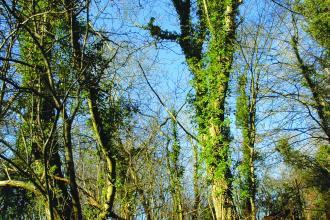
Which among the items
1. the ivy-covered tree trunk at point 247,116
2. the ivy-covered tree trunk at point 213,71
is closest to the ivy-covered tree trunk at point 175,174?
the ivy-covered tree trunk at point 247,116

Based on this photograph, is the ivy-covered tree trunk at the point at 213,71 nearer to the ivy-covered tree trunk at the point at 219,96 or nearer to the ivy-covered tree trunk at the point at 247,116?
the ivy-covered tree trunk at the point at 219,96

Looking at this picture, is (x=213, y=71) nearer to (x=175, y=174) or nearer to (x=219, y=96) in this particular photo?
(x=219, y=96)

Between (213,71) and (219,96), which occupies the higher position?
(213,71)

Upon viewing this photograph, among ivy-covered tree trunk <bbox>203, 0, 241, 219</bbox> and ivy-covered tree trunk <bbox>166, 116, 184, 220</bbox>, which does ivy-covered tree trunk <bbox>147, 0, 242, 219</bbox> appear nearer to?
ivy-covered tree trunk <bbox>203, 0, 241, 219</bbox>

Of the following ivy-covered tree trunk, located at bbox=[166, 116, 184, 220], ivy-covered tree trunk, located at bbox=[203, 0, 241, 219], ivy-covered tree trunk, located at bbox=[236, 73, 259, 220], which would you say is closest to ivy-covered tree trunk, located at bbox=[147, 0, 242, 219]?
ivy-covered tree trunk, located at bbox=[203, 0, 241, 219]

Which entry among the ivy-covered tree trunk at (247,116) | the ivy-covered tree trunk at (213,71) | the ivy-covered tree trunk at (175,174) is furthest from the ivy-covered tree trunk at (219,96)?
the ivy-covered tree trunk at (175,174)

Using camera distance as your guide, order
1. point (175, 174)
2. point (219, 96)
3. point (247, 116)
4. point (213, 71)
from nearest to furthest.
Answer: point (219, 96)
point (213, 71)
point (247, 116)
point (175, 174)

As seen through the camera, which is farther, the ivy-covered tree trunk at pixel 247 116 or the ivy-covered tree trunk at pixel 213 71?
the ivy-covered tree trunk at pixel 247 116

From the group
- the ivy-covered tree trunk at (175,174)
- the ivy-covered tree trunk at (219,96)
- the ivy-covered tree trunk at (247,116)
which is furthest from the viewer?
the ivy-covered tree trunk at (175,174)

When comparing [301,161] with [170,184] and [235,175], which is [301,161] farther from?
[235,175]

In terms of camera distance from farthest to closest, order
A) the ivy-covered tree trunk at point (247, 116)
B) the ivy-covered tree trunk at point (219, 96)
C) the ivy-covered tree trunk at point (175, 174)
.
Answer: the ivy-covered tree trunk at point (175, 174), the ivy-covered tree trunk at point (247, 116), the ivy-covered tree trunk at point (219, 96)

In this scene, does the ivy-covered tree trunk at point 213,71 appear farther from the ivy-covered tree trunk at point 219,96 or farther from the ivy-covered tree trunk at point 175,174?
the ivy-covered tree trunk at point 175,174

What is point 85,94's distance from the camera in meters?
9.84

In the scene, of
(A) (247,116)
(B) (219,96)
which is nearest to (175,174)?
(A) (247,116)
